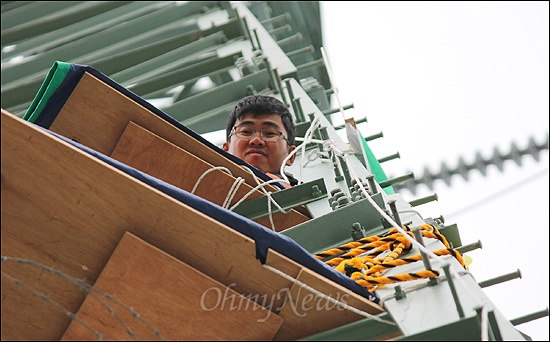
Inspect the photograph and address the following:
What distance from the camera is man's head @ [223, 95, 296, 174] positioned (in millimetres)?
5406

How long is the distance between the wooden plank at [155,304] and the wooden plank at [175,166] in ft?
5.28

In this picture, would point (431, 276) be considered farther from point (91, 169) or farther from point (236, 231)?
point (91, 169)

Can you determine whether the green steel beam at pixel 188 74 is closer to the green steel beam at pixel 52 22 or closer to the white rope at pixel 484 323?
the green steel beam at pixel 52 22

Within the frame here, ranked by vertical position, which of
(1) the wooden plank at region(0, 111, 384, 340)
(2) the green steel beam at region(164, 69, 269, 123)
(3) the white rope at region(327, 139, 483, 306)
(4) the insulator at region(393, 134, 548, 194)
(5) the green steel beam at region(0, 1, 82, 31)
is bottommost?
(4) the insulator at region(393, 134, 548, 194)

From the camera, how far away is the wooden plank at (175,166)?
13.4 feet

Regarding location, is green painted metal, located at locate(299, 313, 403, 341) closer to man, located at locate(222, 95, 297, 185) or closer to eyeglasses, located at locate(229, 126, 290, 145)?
man, located at locate(222, 95, 297, 185)

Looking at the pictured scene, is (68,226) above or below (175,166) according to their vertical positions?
above

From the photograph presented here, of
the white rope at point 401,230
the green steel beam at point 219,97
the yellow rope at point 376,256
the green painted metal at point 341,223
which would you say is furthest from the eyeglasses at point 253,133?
the yellow rope at point 376,256

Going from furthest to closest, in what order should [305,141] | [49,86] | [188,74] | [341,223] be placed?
[188,74], [305,141], [49,86], [341,223]

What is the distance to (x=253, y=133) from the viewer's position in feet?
18.3

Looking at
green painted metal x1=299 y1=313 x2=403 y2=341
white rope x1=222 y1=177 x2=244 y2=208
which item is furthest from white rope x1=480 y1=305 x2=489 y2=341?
white rope x1=222 y1=177 x2=244 y2=208

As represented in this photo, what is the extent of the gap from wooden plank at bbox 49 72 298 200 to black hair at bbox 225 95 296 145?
4.54 feet

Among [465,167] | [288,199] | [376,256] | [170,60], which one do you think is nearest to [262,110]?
[288,199]

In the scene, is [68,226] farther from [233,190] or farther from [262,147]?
[262,147]
